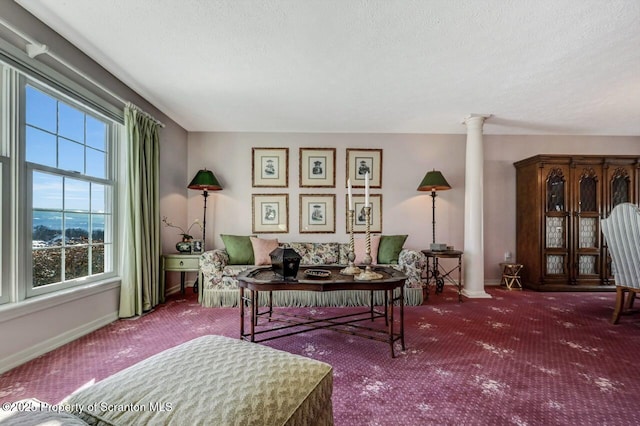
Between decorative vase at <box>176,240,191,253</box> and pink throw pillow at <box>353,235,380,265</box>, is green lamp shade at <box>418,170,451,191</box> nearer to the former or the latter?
pink throw pillow at <box>353,235,380,265</box>

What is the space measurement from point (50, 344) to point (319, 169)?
3.49 meters

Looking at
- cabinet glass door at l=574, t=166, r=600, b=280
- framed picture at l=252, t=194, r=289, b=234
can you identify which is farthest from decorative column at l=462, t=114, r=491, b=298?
framed picture at l=252, t=194, r=289, b=234

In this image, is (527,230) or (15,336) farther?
(527,230)


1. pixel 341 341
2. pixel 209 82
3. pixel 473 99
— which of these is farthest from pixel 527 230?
pixel 209 82

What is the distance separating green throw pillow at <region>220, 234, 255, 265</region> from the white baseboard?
1.36m

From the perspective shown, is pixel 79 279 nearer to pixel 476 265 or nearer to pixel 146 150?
pixel 146 150

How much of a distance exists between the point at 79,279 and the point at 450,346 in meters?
3.29

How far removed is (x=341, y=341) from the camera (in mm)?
2258

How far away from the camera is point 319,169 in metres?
4.28

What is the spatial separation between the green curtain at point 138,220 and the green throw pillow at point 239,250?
85 centimetres

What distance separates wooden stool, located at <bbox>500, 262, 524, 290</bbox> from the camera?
3975 millimetres

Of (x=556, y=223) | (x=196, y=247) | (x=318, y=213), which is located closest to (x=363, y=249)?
(x=318, y=213)

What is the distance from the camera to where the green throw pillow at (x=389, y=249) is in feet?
12.1

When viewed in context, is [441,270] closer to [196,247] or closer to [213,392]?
[196,247]
